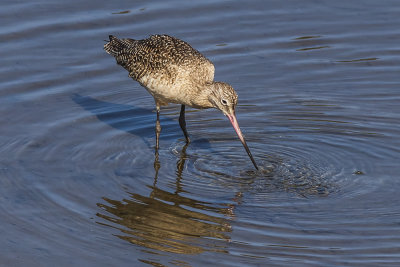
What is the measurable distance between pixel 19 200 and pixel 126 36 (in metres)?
4.71

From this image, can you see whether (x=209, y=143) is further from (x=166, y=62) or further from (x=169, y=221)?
(x=169, y=221)

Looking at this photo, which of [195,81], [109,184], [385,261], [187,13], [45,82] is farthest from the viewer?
[187,13]

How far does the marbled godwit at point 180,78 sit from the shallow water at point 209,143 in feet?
2.07

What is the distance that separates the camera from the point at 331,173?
27.6 feet

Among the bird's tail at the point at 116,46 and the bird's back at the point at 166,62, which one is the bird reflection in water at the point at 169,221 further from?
the bird's tail at the point at 116,46

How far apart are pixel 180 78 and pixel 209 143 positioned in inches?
38.8

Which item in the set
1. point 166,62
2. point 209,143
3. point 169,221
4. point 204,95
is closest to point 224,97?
point 204,95

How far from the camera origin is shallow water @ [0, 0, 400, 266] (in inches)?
277

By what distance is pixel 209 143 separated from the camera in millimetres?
9406

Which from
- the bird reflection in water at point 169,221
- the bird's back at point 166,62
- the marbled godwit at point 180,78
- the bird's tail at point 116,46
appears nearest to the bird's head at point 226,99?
the marbled godwit at point 180,78

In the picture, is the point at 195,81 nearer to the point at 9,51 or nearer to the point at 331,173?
the point at 331,173

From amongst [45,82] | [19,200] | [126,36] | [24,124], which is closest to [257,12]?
[126,36]

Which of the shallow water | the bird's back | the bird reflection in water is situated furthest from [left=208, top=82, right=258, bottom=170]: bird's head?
the bird reflection in water

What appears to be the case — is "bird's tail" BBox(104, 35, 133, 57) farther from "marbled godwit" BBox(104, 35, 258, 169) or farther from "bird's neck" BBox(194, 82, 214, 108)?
"bird's neck" BBox(194, 82, 214, 108)
